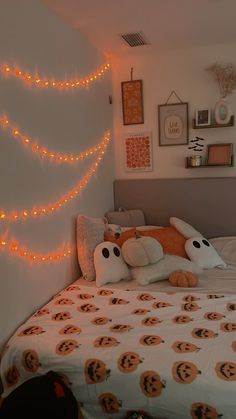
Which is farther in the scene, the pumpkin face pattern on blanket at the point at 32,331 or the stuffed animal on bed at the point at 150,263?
the stuffed animal on bed at the point at 150,263

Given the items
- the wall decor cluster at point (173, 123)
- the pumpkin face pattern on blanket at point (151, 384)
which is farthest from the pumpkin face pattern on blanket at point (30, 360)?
the wall decor cluster at point (173, 123)

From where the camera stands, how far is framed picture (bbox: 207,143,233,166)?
3.01 m

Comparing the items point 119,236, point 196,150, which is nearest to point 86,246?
point 119,236

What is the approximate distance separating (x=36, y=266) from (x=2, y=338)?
0.43m

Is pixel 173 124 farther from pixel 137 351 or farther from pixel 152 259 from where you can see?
pixel 137 351

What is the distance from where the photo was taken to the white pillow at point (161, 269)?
2352 mm

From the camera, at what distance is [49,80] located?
2129 mm

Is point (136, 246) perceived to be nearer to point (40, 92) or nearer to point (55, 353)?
point (55, 353)

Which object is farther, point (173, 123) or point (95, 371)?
point (173, 123)

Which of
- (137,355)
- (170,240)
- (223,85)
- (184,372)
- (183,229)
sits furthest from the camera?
(223,85)

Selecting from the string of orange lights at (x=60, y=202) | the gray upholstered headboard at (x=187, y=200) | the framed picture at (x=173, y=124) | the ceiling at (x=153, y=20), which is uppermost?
the ceiling at (x=153, y=20)

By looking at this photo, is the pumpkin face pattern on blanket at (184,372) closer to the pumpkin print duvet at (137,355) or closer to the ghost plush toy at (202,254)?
the pumpkin print duvet at (137,355)

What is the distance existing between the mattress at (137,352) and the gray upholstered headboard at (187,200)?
1.08 metres

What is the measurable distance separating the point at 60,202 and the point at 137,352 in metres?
1.10
